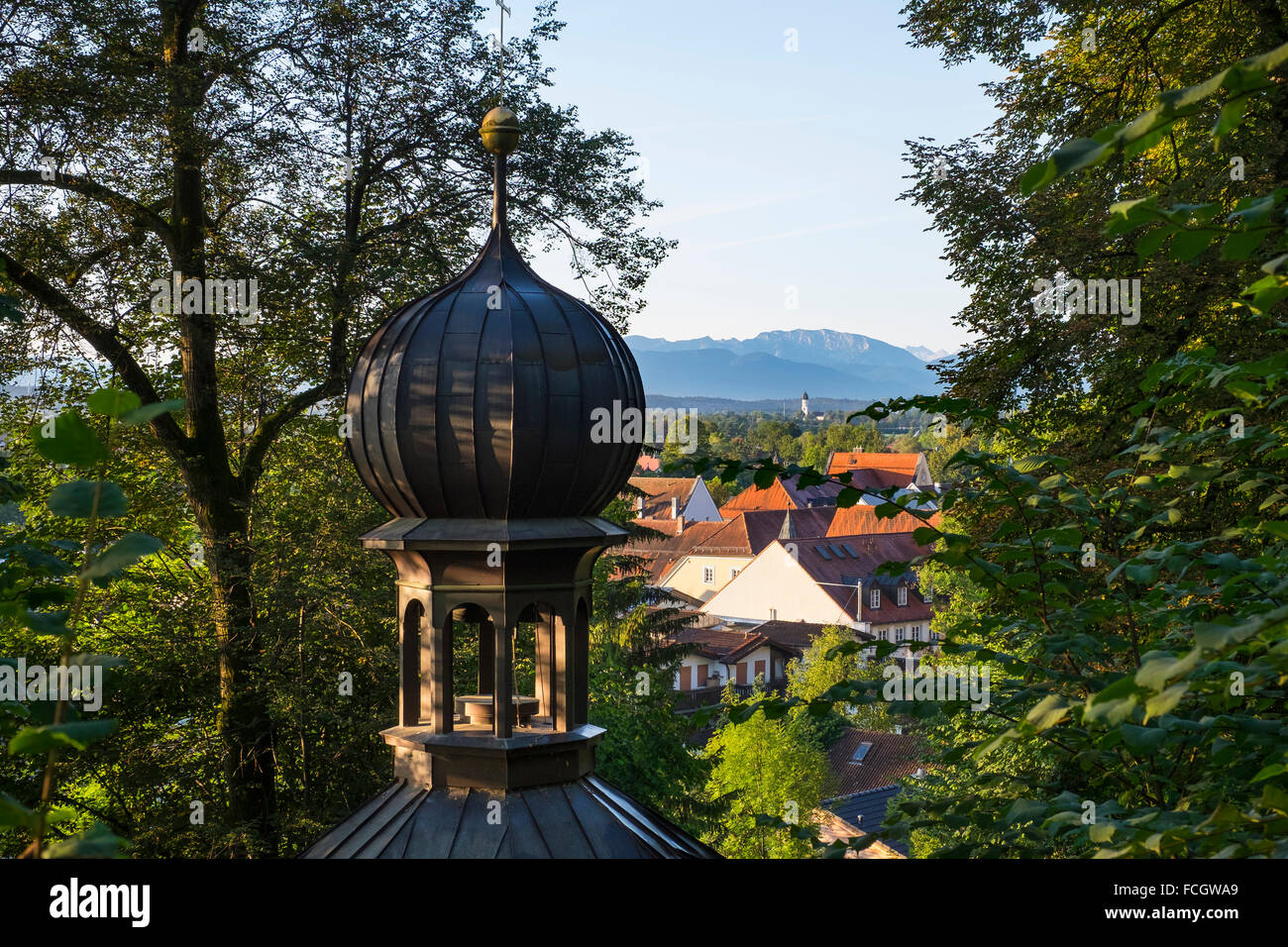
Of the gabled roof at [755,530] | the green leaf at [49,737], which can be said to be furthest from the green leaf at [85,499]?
the gabled roof at [755,530]

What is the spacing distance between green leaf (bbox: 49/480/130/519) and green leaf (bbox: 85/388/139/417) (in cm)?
10

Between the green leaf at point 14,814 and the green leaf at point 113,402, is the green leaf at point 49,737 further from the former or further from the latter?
the green leaf at point 113,402

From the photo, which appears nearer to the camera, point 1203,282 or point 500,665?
point 500,665

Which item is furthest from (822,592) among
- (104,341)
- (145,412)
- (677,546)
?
(145,412)

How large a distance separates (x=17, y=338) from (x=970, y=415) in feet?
44.1

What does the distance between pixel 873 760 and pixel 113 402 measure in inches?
1583

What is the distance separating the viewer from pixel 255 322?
14102 mm

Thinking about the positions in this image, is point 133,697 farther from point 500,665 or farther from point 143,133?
point 500,665

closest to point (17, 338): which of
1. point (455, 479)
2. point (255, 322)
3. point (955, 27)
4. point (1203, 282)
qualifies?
point (255, 322)

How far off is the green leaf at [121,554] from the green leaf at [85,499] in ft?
0.14

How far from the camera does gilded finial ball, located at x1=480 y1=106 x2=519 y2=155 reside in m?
6.02

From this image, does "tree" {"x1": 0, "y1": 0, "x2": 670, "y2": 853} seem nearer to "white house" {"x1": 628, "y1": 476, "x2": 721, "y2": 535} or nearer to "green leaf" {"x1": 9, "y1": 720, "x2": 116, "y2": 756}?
"green leaf" {"x1": 9, "y1": 720, "x2": 116, "y2": 756}

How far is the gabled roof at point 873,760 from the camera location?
122 ft

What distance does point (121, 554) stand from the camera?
53.2 inches
